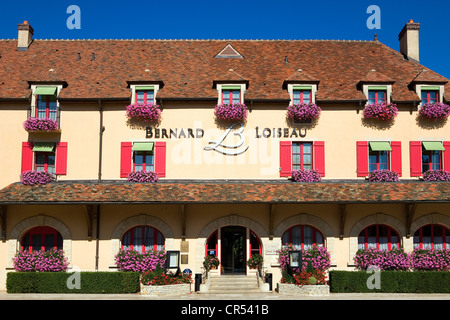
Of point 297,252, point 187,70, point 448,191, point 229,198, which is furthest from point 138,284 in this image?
point 448,191

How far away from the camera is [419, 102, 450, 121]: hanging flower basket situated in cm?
2328

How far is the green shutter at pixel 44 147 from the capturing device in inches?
906

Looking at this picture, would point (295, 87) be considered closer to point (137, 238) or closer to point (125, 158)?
point (125, 158)

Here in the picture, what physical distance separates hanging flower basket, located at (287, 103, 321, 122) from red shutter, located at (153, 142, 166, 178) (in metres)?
5.83

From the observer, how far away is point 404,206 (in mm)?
21906

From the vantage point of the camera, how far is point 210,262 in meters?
21.7

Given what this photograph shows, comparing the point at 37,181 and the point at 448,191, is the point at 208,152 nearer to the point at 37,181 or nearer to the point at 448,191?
the point at 37,181

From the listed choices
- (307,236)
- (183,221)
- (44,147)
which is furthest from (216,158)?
(44,147)

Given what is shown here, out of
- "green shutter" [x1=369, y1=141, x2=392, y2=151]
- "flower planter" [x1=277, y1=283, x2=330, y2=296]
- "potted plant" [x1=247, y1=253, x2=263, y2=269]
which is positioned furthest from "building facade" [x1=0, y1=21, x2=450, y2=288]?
"flower planter" [x1=277, y1=283, x2=330, y2=296]

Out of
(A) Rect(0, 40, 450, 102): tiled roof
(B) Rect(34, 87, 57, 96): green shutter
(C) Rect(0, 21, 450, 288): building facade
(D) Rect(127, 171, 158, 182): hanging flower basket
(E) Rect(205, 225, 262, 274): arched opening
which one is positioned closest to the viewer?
(C) Rect(0, 21, 450, 288): building facade

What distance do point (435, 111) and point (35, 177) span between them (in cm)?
1754

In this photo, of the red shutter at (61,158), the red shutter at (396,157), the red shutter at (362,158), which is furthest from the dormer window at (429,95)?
the red shutter at (61,158)

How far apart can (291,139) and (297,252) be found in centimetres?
559

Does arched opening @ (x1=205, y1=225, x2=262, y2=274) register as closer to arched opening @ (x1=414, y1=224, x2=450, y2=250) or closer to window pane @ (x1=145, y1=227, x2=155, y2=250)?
window pane @ (x1=145, y1=227, x2=155, y2=250)
